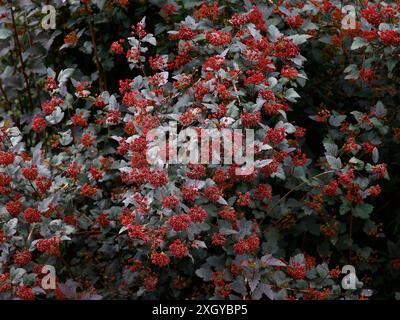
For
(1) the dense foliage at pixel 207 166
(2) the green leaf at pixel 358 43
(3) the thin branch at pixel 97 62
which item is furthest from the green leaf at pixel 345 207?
(3) the thin branch at pixel 97 62

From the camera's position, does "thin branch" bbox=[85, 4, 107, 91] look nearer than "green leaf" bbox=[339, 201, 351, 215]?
No

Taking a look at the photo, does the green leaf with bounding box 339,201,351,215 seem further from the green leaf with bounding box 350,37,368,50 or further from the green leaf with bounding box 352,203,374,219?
the green leaf with bounding box 350,37,368,50

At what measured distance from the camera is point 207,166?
7.06ft

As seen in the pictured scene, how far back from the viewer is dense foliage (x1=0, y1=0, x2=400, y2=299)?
6.91ft

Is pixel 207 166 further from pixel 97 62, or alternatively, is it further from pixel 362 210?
pixel 97 62

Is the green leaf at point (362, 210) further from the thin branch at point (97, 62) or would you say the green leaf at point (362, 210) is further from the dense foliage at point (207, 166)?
the thin branch at point (97, 62)

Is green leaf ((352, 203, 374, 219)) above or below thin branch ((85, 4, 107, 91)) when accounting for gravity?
below

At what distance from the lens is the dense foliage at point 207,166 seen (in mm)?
2107

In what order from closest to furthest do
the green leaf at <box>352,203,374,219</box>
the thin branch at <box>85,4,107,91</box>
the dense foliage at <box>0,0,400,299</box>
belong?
the dense foliage at <box>0,0,400,299</box>
the green leaf at <box>352,203,374,219</box>
the thin branch at <box>85,4,107,91</box>

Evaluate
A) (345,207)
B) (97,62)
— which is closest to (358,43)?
(345,207)

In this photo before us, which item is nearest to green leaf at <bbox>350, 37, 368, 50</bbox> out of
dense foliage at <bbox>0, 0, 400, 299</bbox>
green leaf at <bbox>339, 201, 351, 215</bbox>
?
dense foliage at <bbox>0, 0, 400, 299</bbox>
